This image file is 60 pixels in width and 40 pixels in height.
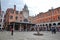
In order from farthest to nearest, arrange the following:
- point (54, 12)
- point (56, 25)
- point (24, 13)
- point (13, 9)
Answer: point (24, 13) < point (13, 9) < point (54, 12) < point (56, 25)

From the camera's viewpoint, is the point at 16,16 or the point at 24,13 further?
the point at 24,13

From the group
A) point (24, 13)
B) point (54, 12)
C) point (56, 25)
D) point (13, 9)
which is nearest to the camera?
point (56, 25)

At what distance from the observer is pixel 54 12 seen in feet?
206

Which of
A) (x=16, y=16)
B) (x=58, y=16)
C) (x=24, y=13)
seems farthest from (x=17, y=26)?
(x=58, y=16)

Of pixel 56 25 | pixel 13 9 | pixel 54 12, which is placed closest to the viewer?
pixel 56 25

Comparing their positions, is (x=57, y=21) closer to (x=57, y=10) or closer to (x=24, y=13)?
(x=57, y=10)

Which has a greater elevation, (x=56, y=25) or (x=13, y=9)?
(x=13, y=9)

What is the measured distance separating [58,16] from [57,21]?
7.07ft

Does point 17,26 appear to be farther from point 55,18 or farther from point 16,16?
point 55,18

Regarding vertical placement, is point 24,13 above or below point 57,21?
above

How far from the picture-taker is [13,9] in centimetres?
6700

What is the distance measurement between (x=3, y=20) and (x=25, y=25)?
1884cm

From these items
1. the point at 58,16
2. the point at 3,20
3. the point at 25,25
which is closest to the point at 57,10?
the point at 58,16

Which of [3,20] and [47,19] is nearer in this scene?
[47,19]
